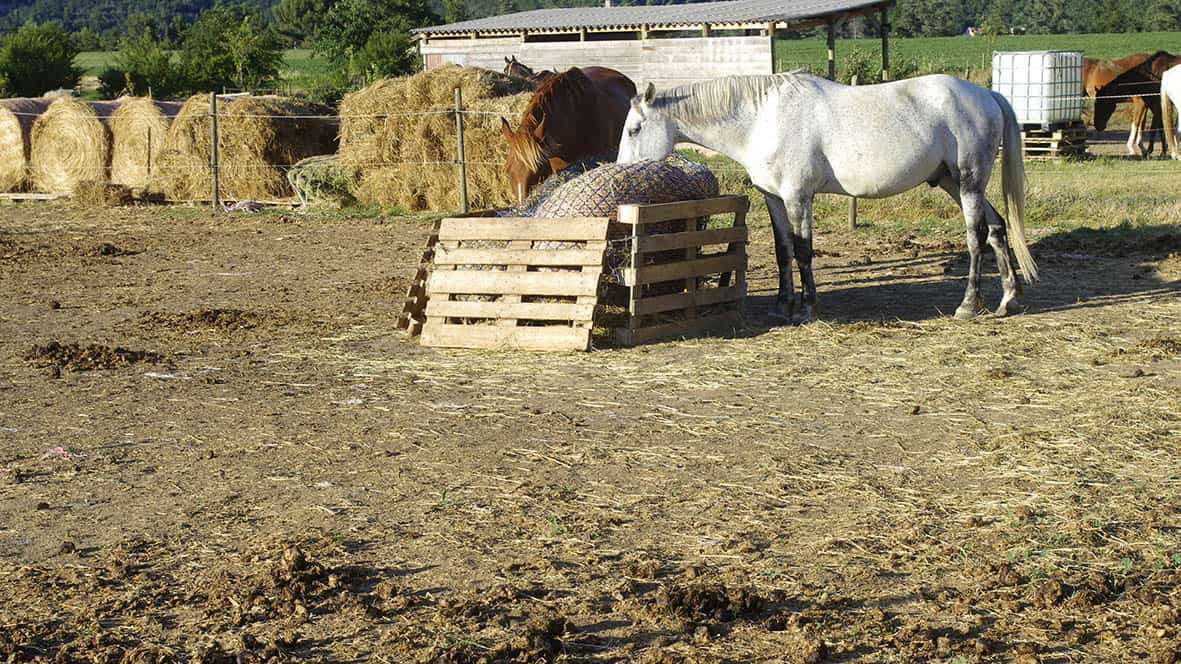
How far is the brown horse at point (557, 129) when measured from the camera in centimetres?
1087

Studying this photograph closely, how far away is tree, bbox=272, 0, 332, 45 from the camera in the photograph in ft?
302

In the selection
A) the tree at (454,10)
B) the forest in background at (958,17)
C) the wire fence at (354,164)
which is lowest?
the wire fence at (354,164)

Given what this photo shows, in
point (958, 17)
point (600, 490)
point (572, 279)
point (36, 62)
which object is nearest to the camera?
point (600, 490)

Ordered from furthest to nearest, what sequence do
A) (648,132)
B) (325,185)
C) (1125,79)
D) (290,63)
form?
1. (290,63)
2. (1125,79)
3. (325,185)
4. (648,132)

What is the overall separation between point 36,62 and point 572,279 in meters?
31.3

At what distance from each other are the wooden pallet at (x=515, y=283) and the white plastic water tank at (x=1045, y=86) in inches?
579

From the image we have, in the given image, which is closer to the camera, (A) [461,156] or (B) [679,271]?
(B) [679,271]

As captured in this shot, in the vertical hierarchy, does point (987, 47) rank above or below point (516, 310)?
above

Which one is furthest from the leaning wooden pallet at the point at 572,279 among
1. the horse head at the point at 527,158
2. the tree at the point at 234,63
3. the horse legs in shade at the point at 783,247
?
the tree at the point at 234,63

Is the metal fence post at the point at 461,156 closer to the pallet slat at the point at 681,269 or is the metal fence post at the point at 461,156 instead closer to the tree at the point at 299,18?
the pallet slat at the point at 681,269

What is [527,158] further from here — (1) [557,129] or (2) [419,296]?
(2) [419,296]

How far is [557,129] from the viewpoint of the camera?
10.9 m

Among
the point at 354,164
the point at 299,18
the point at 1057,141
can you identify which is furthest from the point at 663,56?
the point at 299,18

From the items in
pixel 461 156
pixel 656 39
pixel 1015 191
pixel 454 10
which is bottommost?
pixel 1015 191
